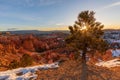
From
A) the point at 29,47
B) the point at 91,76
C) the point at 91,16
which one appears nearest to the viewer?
the point at 91,76

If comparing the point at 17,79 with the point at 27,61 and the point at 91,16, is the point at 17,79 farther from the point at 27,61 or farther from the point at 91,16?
the point at 27,61

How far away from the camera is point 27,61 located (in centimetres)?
3547

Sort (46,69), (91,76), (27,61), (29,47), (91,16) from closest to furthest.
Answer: (91,76) → (91,16) → (46,69) → (27,61) → (29,47)

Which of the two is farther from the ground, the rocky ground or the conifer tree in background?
the conifer tree in background

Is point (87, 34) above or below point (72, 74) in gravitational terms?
above

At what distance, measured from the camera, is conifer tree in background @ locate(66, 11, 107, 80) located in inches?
765

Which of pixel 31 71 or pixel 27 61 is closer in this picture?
pixel 31 71

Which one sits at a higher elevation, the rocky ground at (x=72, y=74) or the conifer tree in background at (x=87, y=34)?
the conifer tree in background at (x=87, y=34)

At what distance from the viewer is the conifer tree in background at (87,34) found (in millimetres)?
19438

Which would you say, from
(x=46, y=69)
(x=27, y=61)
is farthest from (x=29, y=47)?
(x=46, y=69)

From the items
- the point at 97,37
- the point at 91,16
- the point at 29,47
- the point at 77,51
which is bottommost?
the point at 29,47

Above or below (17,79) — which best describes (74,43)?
above

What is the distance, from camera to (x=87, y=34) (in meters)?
19.4

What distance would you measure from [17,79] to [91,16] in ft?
28.0
